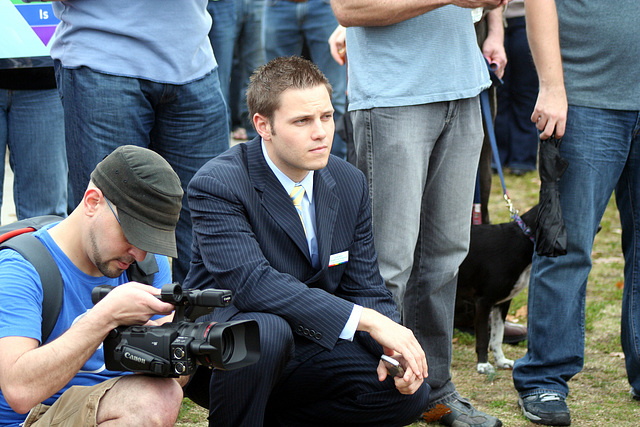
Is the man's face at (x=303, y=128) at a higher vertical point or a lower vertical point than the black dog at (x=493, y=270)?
higher

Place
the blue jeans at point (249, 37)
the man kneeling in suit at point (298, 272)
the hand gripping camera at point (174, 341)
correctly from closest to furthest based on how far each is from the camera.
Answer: the hand gripping camera at point (174, 341), the man kneeling in suit at point (298, 272), the blue jeans at point (249, 37)

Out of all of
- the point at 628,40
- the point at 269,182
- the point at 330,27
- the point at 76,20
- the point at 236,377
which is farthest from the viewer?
the point at 330,27

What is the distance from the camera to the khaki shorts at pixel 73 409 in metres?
2.40

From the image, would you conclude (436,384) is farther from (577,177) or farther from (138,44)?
(138,44)

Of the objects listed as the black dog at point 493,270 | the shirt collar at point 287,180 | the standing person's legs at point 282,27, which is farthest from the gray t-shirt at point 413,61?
the standing person's legs at point 282,27

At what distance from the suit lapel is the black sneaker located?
1.32m

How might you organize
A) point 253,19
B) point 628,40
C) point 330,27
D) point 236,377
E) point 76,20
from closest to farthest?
1. point 236,377
2. point 76,20
3. point 628,40
4. point 330,27
5. point 253,19

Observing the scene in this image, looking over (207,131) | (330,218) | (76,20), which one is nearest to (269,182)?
(330,218)

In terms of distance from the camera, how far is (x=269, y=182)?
3.01m

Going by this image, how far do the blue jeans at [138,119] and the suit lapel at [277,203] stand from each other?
23.1 inches

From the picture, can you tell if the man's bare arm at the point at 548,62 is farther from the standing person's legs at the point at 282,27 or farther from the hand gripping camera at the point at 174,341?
the standing person's legs at the point at 282,27

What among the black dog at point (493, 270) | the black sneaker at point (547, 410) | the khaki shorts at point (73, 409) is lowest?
the black sneaker at point (547, 410)

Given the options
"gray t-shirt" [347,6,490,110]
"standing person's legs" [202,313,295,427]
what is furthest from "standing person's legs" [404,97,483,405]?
"standing person's legs" [202,313,295,427]

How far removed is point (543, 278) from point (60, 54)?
2194mm
